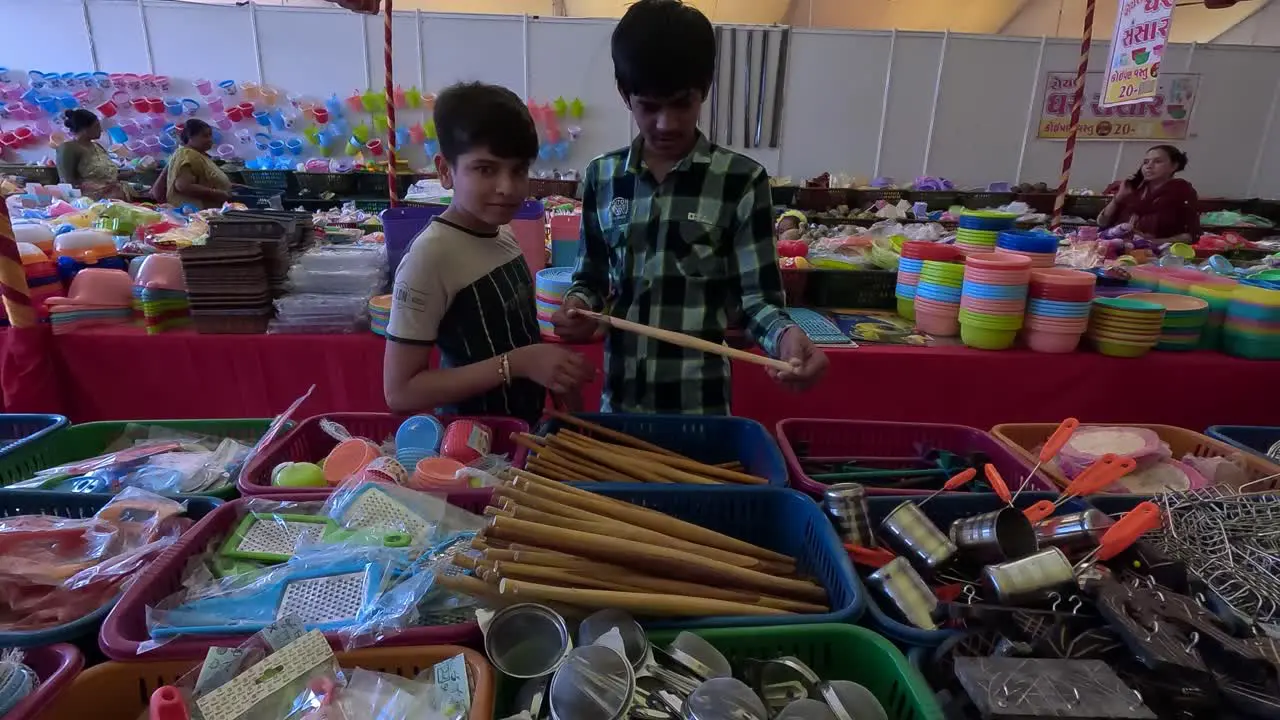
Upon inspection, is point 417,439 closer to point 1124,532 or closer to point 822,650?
point 822,650

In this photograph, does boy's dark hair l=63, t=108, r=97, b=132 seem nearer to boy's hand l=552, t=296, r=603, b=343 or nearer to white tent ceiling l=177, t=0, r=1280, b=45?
white tent ceiling l=177, t=0, r=1280, b=45

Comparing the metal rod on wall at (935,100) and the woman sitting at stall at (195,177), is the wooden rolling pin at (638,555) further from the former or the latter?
the metal rod on wall at (935,100)

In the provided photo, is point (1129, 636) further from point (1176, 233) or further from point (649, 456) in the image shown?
point (1176, 233)

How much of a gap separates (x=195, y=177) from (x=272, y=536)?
599cm

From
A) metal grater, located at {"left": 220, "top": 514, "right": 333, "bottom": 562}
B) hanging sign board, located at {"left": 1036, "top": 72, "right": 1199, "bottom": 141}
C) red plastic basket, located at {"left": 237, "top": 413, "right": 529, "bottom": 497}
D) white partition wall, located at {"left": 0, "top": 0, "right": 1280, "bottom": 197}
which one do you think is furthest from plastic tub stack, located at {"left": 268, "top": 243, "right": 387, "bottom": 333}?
hanging sign board, located at {"left": 1036, "top": 72, "right": 1199, "bottom": 141}

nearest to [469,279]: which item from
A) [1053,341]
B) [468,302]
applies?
[468,302]

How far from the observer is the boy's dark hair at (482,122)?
Result: 1498 mm

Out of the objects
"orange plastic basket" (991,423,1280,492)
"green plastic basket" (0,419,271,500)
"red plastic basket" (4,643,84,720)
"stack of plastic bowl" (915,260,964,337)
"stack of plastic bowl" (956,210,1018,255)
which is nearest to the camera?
"red plastic basket" (4,643,84,720)

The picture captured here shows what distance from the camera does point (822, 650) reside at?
971 mm

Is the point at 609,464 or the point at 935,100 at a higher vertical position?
the point at 935,100

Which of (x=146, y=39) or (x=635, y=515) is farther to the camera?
(x=146, y=39)

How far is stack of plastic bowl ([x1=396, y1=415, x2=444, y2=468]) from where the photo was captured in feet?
5.02

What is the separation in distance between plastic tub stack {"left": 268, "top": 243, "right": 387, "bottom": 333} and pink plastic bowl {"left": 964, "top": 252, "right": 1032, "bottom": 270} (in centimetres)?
236

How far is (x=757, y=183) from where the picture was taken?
1611 mm
